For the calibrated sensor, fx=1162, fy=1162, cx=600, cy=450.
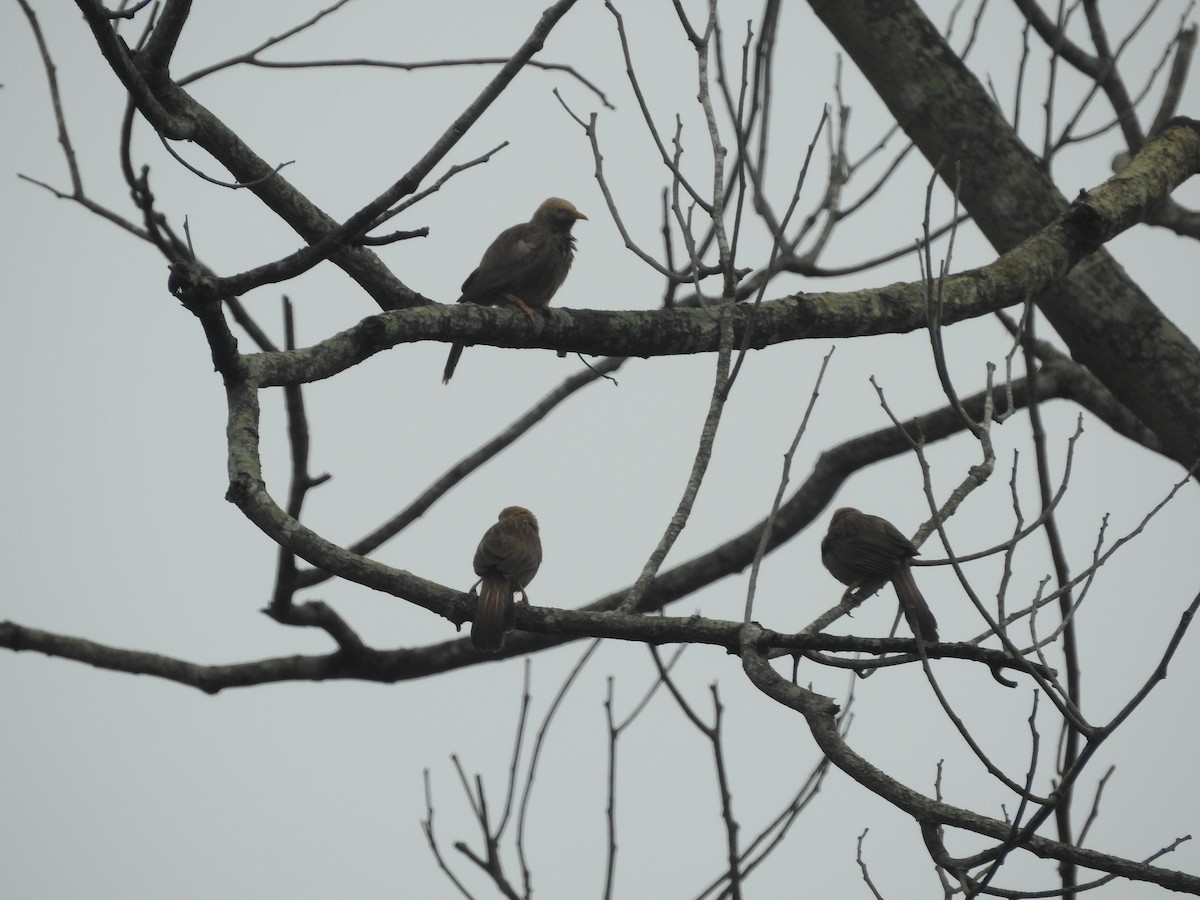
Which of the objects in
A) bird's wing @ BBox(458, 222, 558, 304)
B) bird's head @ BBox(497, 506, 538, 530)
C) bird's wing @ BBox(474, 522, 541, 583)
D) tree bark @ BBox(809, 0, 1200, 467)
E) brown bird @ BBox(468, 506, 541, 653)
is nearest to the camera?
brown bird @ BBox(468, 506, 541, 653)

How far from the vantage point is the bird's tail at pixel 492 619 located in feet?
12.0

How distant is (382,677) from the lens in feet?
19.6

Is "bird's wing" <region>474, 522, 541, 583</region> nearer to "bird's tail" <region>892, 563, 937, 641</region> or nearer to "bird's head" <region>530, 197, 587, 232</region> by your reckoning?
"bird's tail" <region>892, 563, 937, 641</region>

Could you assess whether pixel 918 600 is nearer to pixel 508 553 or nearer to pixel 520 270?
pixel 508 553

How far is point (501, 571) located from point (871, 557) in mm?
2260

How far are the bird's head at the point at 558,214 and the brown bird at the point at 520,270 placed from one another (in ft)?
1.20

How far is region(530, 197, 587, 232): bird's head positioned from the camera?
24.6 feet

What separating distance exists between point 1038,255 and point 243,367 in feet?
10.8

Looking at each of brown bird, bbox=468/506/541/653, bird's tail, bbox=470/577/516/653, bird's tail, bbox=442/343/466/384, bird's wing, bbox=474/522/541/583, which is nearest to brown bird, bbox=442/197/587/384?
bird's tail, bbox=442/343/466/384

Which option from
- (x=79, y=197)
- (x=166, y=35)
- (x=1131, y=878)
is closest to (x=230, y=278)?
(x=166, y=35)

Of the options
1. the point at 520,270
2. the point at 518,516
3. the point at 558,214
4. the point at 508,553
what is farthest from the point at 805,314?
the point at 558,214

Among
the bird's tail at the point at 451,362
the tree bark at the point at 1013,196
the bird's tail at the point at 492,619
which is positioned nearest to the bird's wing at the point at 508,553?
the bird's tail at the point at 492,619

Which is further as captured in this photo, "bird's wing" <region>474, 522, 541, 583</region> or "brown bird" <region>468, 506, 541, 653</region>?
"bird's wing" <region>474, 522, 541, 583</region>

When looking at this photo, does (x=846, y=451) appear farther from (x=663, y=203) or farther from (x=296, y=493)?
(x=296, y=493)
